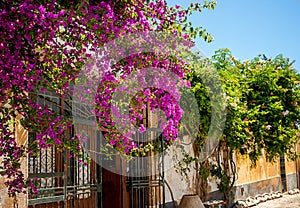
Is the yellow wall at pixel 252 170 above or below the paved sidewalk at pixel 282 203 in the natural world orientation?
above

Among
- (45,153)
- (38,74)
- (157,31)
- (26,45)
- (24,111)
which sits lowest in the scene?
(45,153)

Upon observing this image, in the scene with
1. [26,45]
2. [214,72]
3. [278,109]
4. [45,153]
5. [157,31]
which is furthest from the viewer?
[278,109]

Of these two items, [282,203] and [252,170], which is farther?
[252,170]

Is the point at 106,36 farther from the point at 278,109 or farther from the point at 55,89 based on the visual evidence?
the point at 278,109

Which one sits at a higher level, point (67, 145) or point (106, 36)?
point (106, 36)

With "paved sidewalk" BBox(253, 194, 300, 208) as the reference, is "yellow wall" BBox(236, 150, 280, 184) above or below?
above

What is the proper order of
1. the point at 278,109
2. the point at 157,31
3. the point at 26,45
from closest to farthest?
the point at 26,45
the point at 157,31
the point at 278,109

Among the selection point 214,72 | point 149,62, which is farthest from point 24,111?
point 214,72

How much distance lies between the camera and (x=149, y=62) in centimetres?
452

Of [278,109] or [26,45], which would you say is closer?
[26,45]

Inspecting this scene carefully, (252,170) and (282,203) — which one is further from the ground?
(252,170)

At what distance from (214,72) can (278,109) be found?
9.19 ft

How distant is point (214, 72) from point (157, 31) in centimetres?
456

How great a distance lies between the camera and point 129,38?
4480 millimetres
